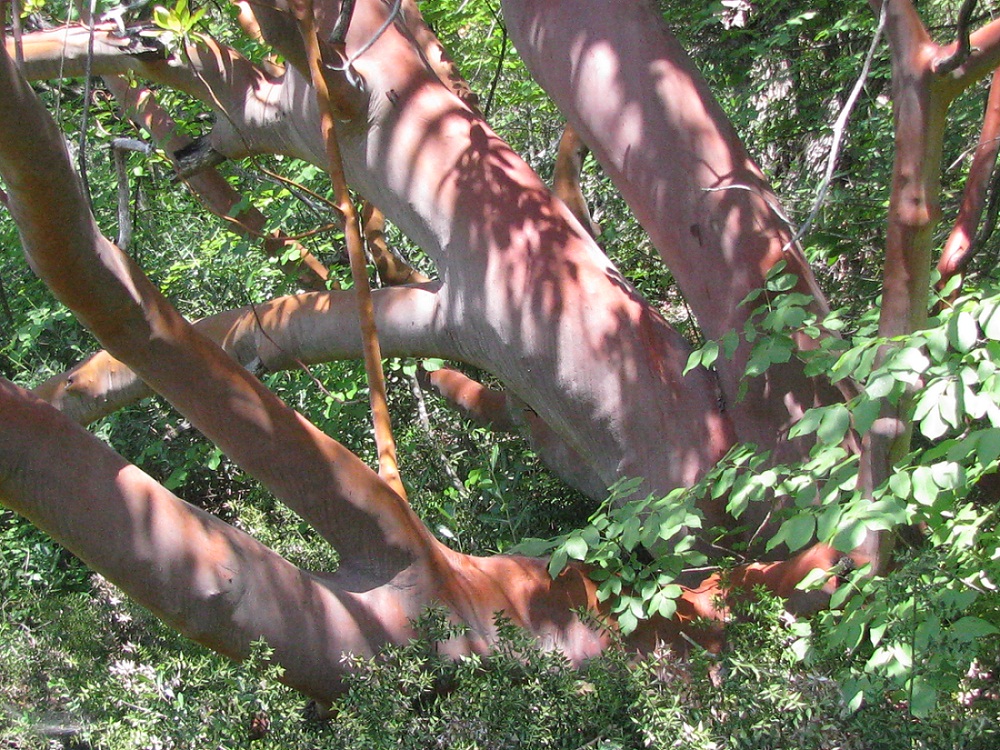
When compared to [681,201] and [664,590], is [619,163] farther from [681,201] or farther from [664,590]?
[664,590]

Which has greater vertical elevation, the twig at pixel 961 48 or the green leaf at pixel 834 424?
the twig at pixel 961 48

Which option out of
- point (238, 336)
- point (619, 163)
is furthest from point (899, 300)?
point (238, 336)

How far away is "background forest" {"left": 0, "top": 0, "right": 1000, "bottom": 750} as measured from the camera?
2.43m

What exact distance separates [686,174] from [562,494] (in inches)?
78.2

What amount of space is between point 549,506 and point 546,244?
5.51ft

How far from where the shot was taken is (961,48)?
8.73 feet

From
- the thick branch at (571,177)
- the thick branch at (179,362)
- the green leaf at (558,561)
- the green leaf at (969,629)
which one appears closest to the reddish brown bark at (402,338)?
the thick branch at (179,362)

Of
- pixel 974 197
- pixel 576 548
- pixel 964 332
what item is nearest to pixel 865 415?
pixel 964 332

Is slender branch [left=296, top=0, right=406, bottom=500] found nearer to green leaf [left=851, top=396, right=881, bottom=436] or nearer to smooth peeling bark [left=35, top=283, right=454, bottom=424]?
smooth peeling bark [left=35, top=283, right=454, bottom=424]

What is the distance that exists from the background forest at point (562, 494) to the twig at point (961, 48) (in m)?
0.63

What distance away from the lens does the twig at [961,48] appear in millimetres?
2637

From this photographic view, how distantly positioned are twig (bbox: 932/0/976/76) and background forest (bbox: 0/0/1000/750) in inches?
24.6

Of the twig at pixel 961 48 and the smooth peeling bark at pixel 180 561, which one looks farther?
the smooth peeling bark at pixel 180 561

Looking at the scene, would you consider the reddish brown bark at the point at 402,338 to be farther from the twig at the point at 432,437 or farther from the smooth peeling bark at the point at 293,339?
the twig at the point at 432,437
